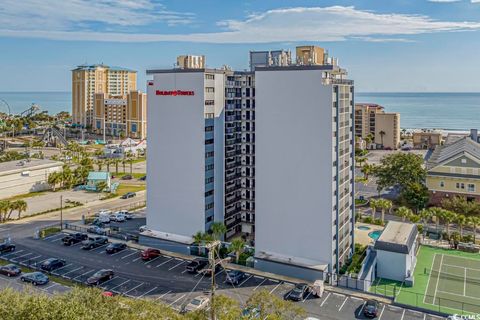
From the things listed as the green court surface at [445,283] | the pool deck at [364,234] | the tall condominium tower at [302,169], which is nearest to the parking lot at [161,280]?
the green court surface at [445,283]

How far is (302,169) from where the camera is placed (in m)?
36.7

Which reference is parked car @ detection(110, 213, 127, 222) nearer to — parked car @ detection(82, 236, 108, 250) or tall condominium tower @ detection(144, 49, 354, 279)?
parked car @ detection(82, 236, 108, 250)

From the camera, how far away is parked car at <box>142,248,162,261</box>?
39.7m

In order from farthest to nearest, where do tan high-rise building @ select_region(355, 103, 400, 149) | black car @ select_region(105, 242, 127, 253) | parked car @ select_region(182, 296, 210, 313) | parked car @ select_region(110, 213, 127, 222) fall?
tan high-rise building @ select_region(355, 103, 400, 149) → parked car @ select_region(110, 213, 127, 222) → black car @ select_region(105, 242, 127, 253) → parked car @ select_region(182, 296, 210, 313)

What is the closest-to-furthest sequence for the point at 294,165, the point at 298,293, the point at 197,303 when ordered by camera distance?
the point at 197,303 < the point at 298,293 < the point at 294,165

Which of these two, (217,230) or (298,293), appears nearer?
(298,293)

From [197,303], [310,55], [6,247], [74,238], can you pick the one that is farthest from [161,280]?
[310,55]

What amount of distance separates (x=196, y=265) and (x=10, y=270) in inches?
602

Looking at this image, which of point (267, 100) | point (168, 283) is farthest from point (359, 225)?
point (168, 283)

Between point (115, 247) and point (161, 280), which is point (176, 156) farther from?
point (161, 280)

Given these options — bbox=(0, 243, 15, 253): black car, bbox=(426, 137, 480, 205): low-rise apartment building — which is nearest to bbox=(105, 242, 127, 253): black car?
bbox=(0, 243, 15, 253): black car

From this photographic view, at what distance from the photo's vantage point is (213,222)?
42.8m

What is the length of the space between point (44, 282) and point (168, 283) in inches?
378

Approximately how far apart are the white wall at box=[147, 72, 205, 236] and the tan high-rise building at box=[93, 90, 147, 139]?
302ft
